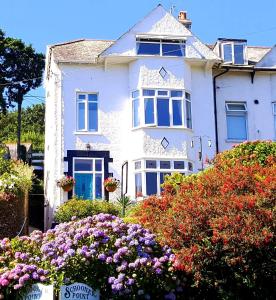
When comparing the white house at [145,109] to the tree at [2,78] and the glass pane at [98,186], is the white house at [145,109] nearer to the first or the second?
the glass pane at [98,186]

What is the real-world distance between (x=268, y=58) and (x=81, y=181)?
10831 millimetres

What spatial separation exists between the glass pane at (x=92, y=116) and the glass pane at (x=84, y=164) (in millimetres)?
1429

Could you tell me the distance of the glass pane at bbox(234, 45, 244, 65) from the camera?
1135 inches

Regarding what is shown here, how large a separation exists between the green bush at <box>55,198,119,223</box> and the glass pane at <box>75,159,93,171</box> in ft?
8.93

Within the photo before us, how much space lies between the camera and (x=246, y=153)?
17.5 meters

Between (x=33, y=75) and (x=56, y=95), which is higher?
(x=33, y=75)

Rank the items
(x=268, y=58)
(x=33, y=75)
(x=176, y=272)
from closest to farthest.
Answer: (x=176, y=272) < (x=268, y=58) < (x=33, y=75)

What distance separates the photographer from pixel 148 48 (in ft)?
87.6

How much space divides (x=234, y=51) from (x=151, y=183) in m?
8.28

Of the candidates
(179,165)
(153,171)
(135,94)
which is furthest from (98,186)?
(135,94)

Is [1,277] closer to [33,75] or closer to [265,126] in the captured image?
[265,126]

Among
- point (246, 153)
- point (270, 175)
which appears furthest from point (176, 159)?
point (270, 175)

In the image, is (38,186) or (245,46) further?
(38,186)

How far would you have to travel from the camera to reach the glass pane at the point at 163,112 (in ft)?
84.6
